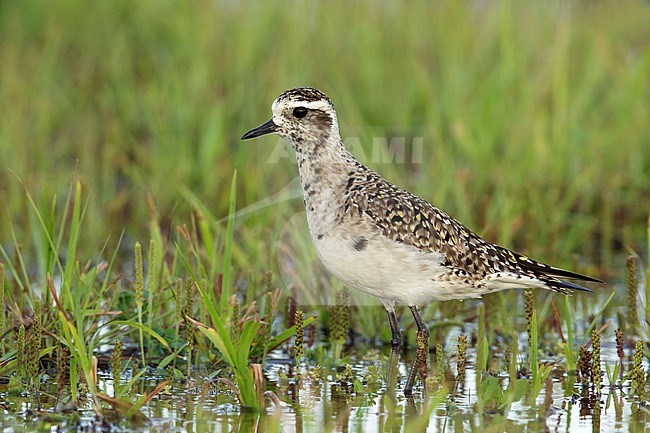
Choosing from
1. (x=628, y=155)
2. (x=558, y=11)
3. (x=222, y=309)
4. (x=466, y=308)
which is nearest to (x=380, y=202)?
(x=222, y=309)

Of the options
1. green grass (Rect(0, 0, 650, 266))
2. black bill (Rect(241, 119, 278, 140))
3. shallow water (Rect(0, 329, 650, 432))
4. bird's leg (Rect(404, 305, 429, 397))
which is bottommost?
shallow water (Rect(0, 329, 650, 432))

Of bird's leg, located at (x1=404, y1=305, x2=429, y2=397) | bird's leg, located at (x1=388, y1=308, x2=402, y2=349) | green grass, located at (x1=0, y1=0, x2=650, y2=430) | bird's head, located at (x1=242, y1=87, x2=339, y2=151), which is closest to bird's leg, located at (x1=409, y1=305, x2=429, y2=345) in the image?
bird's leg, located at (x1=404, y1=305, x2=429, y2=397)

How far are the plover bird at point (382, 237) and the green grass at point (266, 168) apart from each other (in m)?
0.35

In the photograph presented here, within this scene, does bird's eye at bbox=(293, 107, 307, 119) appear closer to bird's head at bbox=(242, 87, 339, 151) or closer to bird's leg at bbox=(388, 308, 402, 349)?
bird's head at bbox=(242, 87, 339, 151)

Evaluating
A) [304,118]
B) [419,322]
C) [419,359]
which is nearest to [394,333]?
[419,322]

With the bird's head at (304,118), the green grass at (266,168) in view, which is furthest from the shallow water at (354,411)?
the bird's head at (304,118)

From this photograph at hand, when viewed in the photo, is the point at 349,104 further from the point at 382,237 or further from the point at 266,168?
the point at 382,237

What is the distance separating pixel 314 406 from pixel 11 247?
3.50m

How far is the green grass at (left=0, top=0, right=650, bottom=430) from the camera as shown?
19.6ft

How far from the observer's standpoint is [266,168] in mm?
9273

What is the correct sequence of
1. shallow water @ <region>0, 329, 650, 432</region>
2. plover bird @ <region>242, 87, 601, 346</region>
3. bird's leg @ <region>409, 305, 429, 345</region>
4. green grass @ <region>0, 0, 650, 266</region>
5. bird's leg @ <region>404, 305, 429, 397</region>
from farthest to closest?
green grass @ <region>0, 0, 650, 266</region> → bird's leg @ <region>409, 305, 429, 345</region> → plover bird @ <region>242, 87, 601, 346</region> → bird's leg @ <region>404, 305, 429, 397</region> → shallow water @ <region>0, 329, 650, 432</region>

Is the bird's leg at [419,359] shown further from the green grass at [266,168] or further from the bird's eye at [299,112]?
the bird's eye at [299,112]

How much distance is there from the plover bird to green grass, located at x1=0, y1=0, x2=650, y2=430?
1.16 feet

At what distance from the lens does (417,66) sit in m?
9.97
